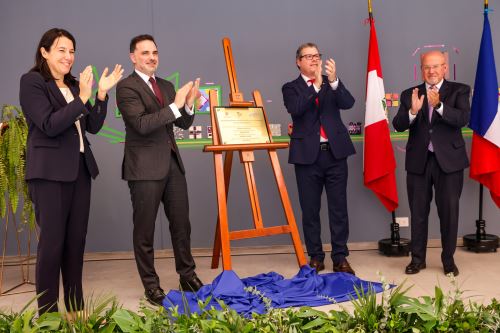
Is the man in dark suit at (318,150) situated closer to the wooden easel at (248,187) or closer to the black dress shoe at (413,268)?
the wooden easel at (248,187)

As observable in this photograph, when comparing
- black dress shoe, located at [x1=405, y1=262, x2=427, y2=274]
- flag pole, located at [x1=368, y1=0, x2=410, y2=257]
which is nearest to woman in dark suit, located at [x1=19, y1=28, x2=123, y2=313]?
black dress shoe, located at [x1=405, y1=262, x2=427, y2=274]

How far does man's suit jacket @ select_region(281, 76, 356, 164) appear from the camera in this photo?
12.2 ft

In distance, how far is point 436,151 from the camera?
363cm

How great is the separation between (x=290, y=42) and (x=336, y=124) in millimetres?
1211

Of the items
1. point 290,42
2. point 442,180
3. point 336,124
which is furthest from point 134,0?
point 442,180

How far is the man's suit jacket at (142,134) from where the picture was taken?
313cm

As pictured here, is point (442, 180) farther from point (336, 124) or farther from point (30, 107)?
point (30, 107)

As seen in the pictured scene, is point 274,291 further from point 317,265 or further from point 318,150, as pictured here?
point 318,150

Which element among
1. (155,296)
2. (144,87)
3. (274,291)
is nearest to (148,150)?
(144,87)

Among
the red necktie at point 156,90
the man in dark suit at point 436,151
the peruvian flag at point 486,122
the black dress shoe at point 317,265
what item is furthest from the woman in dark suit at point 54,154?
the peruvian flag at point 486,122

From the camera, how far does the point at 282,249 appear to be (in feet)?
15.3

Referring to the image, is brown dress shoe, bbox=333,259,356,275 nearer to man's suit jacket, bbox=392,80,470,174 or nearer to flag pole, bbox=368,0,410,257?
flag pole, bbox=368,0,410,257

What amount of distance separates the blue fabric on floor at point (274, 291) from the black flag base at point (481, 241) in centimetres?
141

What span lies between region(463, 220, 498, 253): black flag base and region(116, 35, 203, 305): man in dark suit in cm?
252
